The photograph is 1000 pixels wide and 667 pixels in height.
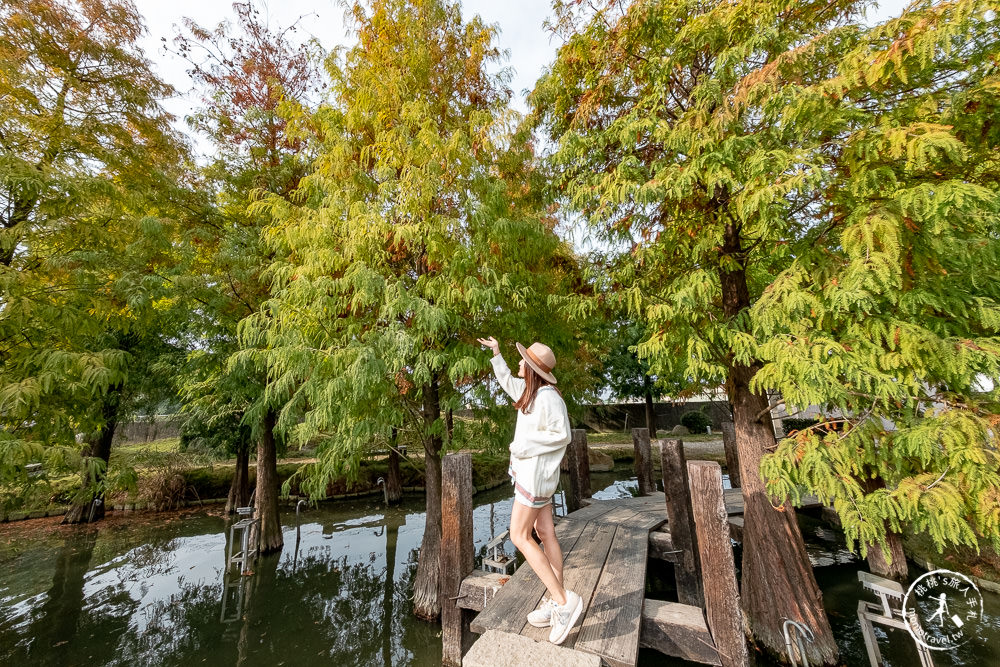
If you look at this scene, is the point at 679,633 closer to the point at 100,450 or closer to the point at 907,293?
the point at 907,293

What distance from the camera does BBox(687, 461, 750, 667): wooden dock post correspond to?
2.99 metres

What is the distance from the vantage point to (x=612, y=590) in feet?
11.4

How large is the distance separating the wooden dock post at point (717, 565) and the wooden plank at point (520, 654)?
132 centimetres

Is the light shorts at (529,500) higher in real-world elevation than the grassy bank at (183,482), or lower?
higher

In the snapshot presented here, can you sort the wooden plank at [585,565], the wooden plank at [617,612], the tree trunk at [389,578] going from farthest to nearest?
the tree trunk at [389,578] < the wooden plank at [585,565] < the wooden plank at [617,612]

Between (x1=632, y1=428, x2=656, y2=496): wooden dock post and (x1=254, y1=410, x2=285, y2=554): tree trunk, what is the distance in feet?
28.2

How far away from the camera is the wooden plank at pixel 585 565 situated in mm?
2842

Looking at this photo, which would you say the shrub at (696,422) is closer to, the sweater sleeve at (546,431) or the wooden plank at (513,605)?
the wooden plank at (513,605)

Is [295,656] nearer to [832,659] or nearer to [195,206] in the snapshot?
[832,659]

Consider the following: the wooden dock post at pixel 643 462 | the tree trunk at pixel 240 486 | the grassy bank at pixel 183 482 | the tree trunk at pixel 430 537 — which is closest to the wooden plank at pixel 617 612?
the tree trunk at pixel 430 537

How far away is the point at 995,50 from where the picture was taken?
3203 mm

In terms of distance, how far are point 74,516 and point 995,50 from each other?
66.5ft

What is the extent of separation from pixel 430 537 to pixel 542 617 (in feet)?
12.7

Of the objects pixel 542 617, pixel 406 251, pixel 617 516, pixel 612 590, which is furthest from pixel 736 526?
pixel 406 251
